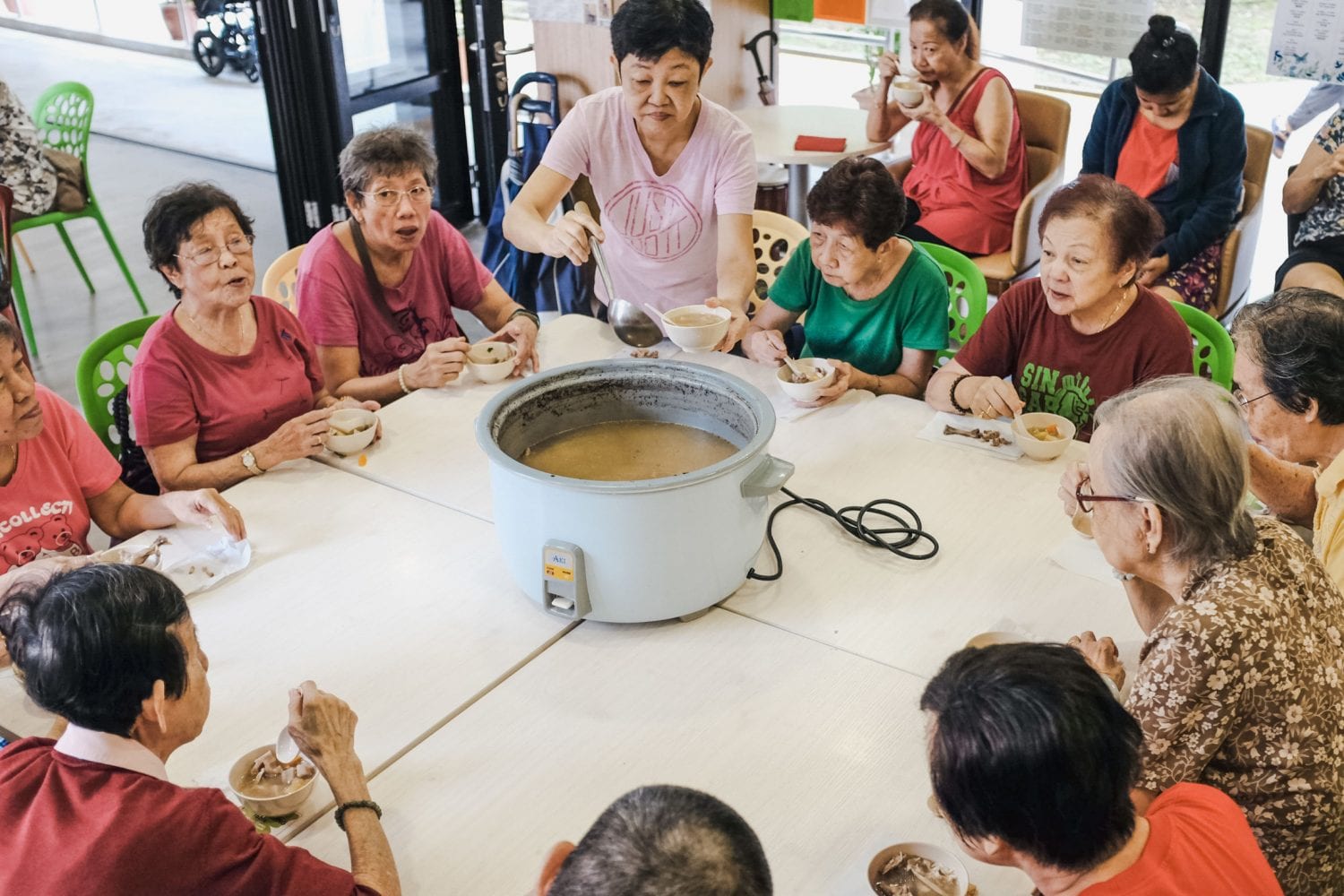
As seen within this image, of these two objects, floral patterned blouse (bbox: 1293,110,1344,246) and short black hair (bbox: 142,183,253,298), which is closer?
short black hair (bbox: 142,183,253,298)

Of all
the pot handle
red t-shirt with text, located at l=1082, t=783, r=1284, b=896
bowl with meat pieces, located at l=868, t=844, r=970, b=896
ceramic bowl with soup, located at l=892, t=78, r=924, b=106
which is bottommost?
bowl with meat pieces, located at l=868, t=844, r=970, b=896

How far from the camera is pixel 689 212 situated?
293cm

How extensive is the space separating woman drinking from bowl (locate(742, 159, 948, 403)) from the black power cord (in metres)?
0.43

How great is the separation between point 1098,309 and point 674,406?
93 centimetres

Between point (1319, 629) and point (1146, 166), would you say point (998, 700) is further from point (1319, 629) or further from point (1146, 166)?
point (1146, 166)

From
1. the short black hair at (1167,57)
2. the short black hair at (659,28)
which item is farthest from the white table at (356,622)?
the short black hair at (1167,57)

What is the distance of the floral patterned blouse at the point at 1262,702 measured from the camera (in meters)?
1.38

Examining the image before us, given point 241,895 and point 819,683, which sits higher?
point 241,895

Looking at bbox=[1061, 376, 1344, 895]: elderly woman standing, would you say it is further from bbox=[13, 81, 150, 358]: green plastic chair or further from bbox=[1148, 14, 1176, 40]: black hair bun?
bbox=[13, 81, 150, 358]: green plastic chair

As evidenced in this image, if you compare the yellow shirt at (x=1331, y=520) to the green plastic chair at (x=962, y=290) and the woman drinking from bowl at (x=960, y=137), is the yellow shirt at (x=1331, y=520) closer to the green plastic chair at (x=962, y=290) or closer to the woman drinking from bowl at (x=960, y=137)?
the green plastic chair at (x=962, y=290)

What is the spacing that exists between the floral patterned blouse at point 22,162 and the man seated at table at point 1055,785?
14.2ft

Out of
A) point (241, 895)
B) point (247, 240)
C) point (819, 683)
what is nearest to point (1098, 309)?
point (819, 683)

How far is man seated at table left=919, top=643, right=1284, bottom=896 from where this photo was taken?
3.67ft

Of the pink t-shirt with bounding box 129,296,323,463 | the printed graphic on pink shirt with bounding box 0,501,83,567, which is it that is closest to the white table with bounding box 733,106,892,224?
the pink t-shirt with bounding box 129,296,323,463
